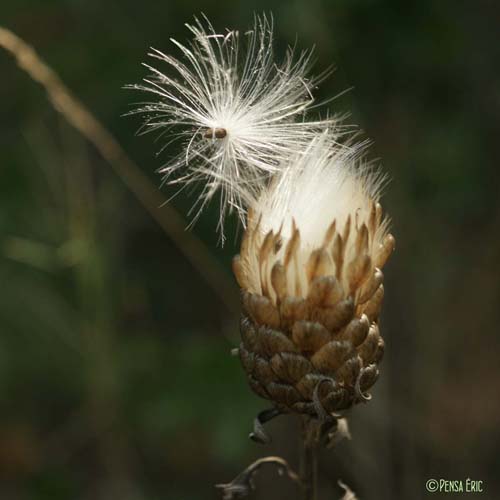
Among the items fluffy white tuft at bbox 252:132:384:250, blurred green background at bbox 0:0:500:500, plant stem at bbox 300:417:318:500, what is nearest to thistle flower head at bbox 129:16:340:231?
fluffy white tuft at bbox 252:132:384:250

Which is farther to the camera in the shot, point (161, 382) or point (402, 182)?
point (402, 182)

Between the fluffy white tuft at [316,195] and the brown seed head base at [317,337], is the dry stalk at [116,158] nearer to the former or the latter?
the fluffy white tuft at [316,195]

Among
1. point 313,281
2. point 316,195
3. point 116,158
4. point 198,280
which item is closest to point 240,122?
point 316,195

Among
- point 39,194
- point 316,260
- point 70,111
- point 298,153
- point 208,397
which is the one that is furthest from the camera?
point 39,194

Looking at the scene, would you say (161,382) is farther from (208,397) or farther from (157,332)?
(157,332)

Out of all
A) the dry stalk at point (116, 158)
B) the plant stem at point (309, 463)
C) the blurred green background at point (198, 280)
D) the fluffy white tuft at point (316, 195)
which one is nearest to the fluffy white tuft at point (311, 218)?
the fluffy white tuft at point (316, 195)

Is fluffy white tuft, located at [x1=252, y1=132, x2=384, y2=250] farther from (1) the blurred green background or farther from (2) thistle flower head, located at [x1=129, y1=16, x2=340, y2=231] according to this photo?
(1) the blurred green background

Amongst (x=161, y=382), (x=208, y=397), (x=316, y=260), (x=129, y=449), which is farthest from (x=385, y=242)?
(x=129, y=449)

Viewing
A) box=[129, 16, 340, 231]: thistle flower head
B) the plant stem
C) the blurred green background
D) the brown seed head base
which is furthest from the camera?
the blurred green background
